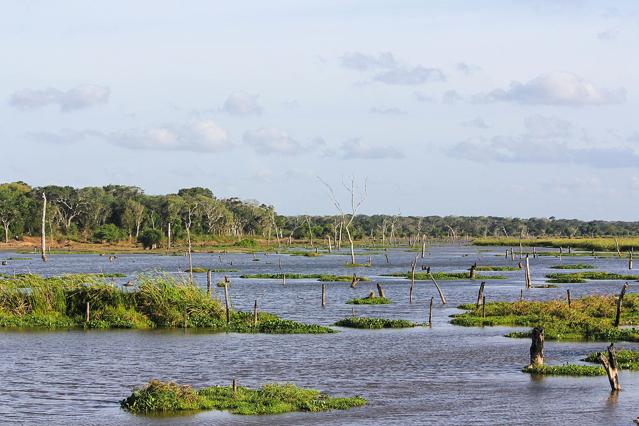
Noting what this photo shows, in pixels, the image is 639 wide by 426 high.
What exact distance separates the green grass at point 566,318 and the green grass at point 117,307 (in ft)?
33.9

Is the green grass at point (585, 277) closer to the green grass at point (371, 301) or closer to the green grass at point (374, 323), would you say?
the green grass at point (371, 301)

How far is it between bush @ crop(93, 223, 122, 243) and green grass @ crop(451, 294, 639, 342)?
12085cm

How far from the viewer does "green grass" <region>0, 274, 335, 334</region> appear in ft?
166

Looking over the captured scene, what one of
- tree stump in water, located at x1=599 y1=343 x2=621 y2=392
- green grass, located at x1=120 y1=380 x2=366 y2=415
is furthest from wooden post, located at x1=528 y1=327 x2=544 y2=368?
green grass, located at x1=120 y1=380 x2=366 y2=415

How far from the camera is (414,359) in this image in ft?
133

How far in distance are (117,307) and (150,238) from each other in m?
114

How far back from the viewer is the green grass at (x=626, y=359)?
36219 millimetres

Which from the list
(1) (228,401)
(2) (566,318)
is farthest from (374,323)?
(1) (228,401)

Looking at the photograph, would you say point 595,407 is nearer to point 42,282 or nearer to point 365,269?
point 42,282

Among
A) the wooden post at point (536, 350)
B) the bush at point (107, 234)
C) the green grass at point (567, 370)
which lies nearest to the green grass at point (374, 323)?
the wooden post at point (536, 350)

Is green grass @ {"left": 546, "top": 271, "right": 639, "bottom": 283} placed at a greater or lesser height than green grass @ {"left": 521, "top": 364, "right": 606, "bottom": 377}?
greater

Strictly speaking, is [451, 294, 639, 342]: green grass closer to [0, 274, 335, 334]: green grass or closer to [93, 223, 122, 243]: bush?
[0, 274, 335, 334]: green grass

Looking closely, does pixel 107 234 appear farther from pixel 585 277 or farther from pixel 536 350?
pixel 536 350

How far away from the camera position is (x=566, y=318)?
50219mm
